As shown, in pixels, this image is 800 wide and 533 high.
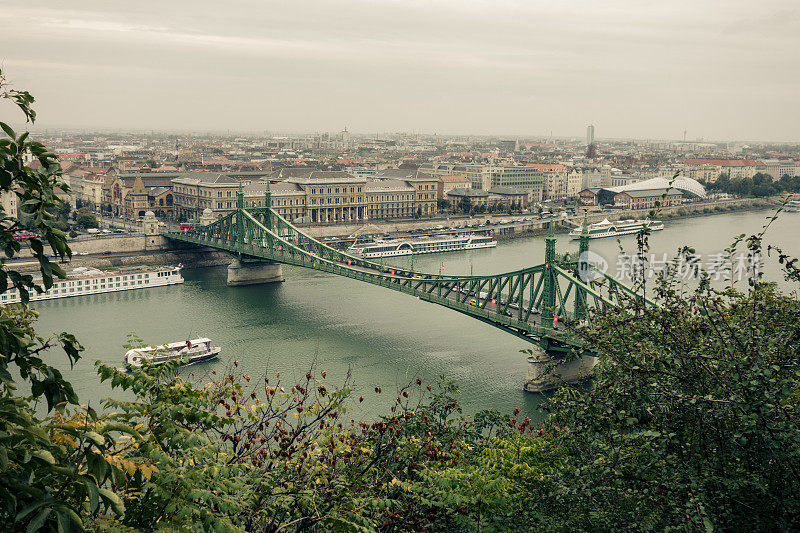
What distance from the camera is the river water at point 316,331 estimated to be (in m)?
12.9

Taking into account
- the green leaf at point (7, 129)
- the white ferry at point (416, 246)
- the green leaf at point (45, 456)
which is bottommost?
the white ferry at point (416, 246)

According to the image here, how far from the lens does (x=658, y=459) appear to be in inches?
135

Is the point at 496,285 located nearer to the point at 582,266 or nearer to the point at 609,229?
the point at 582,266

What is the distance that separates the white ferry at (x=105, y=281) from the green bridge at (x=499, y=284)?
98.4 inches

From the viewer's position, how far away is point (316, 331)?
658 inches

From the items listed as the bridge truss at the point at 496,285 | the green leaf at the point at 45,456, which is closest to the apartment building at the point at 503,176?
the bridge truss at the point at 496,285

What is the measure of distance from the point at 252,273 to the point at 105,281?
452 centimetres

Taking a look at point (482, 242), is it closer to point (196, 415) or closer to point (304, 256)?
point (304, 256)

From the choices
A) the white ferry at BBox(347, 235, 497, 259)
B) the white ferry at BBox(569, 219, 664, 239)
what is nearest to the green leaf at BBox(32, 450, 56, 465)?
the white ferry at BBox(347, 235, 497, 259)

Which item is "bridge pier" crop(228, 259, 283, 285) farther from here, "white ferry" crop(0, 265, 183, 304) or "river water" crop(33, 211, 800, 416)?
"white ferry" crop(0, 265, 183, 304)

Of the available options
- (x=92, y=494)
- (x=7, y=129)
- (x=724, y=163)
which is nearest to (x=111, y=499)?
(x=92, y=494)

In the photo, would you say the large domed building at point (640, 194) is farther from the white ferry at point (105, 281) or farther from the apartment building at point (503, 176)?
the white ferry at point (105, 281)

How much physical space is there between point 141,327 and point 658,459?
15046 millimetres

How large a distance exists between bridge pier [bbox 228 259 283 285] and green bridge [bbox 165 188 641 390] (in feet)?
0.24
